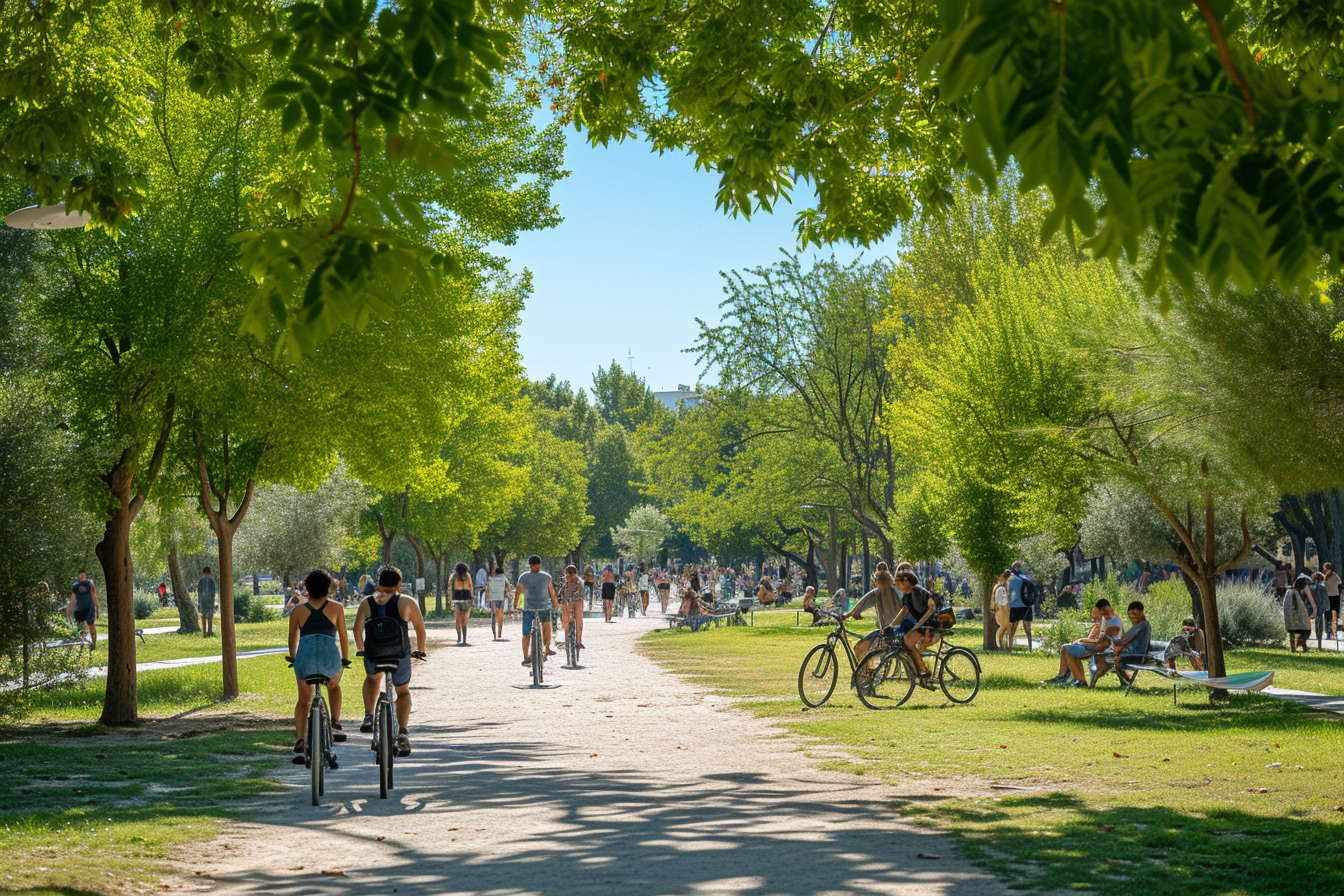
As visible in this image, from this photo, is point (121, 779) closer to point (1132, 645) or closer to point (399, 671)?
point (399, 671)

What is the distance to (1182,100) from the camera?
306 cm

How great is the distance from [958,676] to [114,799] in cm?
1067

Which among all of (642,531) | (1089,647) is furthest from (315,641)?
(642,531)

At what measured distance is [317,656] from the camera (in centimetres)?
933

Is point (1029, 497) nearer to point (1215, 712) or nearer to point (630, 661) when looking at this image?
point (1215, 712)

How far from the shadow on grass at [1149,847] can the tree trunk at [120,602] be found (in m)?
10.4

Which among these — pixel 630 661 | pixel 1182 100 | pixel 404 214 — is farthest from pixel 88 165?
pixel 630 661

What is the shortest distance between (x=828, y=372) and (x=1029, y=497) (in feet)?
70.6

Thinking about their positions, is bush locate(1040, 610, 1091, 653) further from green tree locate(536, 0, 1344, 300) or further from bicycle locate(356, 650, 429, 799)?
green tree locate(536, 0, 1344, 300)

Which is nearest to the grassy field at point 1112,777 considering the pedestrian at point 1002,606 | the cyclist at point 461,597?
the pedestrian at point 1002,606

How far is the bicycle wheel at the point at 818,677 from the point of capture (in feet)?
49.4

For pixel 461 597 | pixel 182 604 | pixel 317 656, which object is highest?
pixel 317 656

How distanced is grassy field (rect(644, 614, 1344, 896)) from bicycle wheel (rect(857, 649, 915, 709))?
0.28 m

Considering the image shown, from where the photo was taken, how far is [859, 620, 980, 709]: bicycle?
1502 cm
